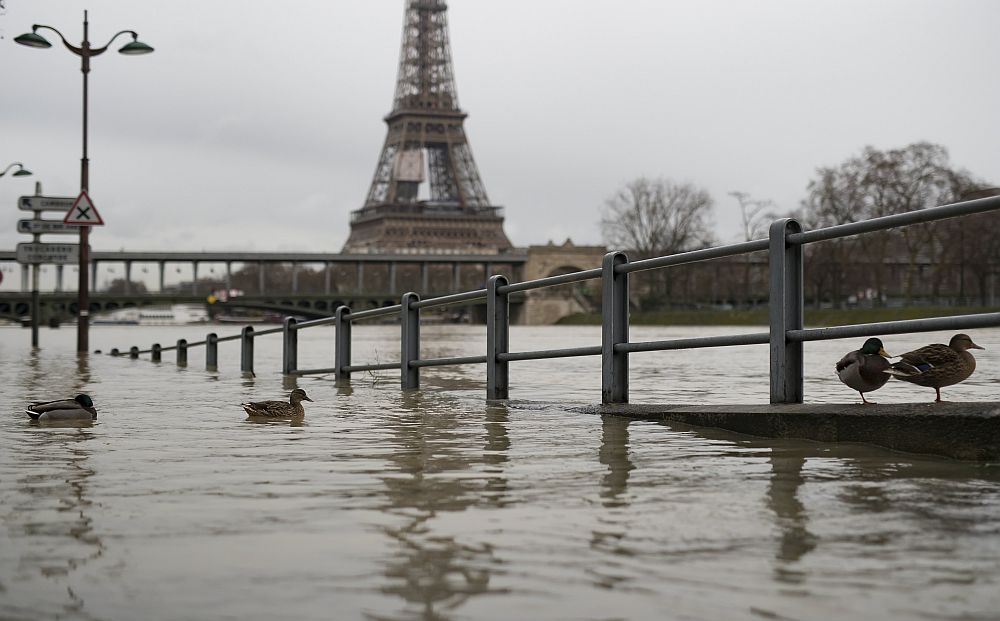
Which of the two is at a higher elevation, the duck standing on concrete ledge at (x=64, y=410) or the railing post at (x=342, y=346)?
the railing post at (x=342, y=346)

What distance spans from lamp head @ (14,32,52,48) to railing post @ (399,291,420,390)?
18.2 m

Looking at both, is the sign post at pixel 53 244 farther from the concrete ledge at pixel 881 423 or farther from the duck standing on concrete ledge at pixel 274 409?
the concrete ledge at pixel 881 423

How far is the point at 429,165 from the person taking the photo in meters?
124

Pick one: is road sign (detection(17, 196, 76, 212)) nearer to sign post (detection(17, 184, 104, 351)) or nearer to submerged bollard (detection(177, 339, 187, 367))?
sign post (detection(17, 184, 104, 351))

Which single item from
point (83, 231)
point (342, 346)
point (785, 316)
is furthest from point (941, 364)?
point (83, 231)

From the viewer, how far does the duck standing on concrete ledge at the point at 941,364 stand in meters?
4.93

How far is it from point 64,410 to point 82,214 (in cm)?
1832

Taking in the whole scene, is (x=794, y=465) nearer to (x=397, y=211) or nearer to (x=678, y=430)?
(x=678, y=430)

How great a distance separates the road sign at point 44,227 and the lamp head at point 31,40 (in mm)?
3688

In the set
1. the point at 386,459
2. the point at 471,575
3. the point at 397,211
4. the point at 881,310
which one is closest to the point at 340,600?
the point at 471,575

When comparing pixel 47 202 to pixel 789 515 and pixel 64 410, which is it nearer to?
pixel 64 410

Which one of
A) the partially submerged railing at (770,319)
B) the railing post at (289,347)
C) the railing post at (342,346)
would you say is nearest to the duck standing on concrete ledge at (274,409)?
the partially submerged railing at (770,319)

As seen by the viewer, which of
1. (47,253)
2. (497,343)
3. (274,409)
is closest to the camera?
(274,409)

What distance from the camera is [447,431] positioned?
6.16 metres
